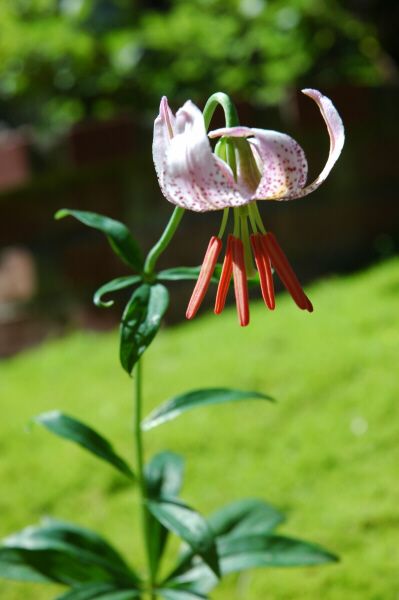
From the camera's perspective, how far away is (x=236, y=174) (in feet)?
2.66

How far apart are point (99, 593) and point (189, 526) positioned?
0.20m

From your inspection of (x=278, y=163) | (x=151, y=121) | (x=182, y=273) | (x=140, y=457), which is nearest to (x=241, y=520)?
(x=140, y=457)

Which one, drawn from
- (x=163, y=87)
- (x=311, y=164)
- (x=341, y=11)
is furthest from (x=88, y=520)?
(x=341, y=11)

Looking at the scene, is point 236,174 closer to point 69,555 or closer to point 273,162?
point 273,162

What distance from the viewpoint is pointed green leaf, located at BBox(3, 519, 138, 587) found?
3.93ft

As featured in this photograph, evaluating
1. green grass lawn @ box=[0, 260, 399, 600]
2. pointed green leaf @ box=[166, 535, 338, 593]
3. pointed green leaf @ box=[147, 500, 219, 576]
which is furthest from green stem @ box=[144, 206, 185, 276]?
green grass lawn @ box=[0, 260, 399, 600]

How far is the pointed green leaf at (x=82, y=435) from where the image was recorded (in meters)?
1.08

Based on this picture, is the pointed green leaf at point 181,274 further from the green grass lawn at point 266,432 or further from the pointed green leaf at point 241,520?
the green grass lawn at point 266,432

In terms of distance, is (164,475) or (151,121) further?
(151,121)

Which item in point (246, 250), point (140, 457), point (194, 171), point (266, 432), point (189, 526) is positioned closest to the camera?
point (194, 171)

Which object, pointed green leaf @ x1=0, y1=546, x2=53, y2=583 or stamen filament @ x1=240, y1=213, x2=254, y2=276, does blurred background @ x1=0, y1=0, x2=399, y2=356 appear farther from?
stamen filament @ x1=240, y1=213, x2=254, y2=276

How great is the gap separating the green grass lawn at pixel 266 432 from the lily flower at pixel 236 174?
0.72 m

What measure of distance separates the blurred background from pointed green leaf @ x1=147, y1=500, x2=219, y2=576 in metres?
1.59

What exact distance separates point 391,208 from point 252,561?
1861 millimetres
